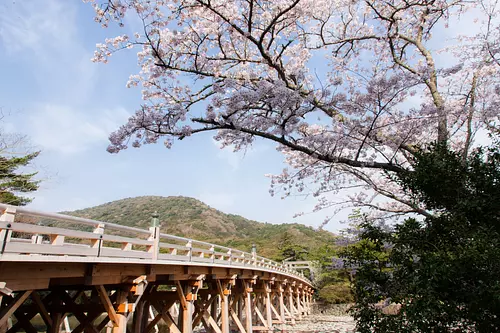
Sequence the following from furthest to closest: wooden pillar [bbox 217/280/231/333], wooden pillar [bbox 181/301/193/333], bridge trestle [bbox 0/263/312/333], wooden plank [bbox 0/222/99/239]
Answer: wooden pillar [bbox 217/280/231/333], wooden pillar [bbox 181/301/193/333], bridge trestle [bbox 0/263/312/333], wooden plank [bbox 0/222/99/239]

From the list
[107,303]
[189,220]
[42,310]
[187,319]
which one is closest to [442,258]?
[107,303]

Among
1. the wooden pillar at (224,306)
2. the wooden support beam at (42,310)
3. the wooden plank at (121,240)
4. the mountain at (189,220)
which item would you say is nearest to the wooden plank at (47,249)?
the wooden plank at (121,240)

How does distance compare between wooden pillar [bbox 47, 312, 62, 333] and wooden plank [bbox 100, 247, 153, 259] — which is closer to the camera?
wooden plank [bbox 100, 247, 153, 259]

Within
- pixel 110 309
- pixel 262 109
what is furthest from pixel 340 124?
pixel 110 309

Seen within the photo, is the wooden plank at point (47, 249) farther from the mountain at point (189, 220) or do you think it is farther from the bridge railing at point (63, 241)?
the mountain at point (189, 220)

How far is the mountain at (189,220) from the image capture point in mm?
75625

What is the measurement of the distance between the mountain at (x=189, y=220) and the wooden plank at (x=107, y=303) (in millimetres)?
64864

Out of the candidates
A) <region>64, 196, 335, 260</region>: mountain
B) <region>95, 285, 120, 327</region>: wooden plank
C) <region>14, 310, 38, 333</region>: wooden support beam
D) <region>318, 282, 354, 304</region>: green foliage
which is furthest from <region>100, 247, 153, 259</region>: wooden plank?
<region>64, 196, 335, 260</region>: mountain

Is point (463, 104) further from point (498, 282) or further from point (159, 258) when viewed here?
point (159, 258)

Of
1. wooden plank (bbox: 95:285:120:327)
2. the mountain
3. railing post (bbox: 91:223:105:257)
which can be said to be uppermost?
the mountain

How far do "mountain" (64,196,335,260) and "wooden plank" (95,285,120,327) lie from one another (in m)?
64.9

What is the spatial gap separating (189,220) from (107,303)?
3224 inches

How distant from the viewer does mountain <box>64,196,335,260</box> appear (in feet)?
248

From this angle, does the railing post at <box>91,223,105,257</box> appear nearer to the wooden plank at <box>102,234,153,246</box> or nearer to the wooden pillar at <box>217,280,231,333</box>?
the wooden plank at <box>102,234,153,246</box>
